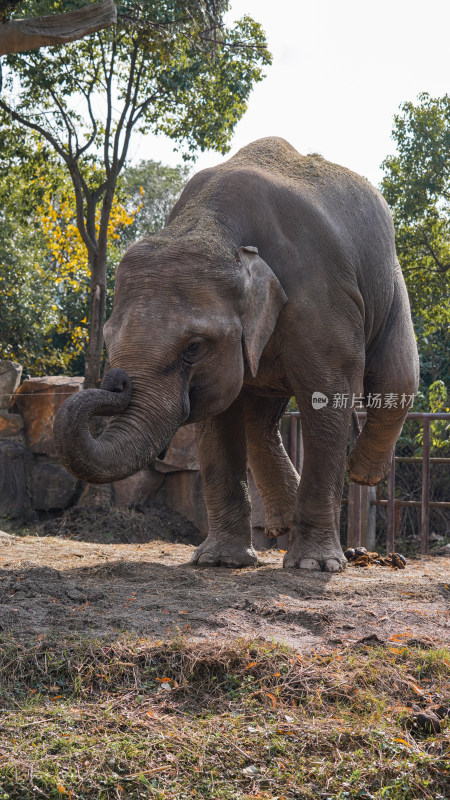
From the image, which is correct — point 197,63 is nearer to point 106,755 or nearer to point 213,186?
point 213,186

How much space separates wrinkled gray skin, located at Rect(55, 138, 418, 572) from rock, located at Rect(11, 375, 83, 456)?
18.6 feet

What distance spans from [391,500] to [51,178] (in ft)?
24.5

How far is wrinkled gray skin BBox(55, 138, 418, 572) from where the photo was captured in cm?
492

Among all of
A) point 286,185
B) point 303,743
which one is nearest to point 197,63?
point 286,185

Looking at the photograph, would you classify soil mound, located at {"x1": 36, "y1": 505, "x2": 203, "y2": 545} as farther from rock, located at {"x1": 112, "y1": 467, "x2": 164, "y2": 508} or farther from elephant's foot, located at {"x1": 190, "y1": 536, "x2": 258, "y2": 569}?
elephant's foot, located at {"x1": 190, "y1": 536, "x2": 258, "y2": 569}

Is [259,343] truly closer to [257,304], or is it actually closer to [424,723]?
[257,304]

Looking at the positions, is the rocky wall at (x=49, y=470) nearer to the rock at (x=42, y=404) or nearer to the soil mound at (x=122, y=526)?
the rock at (x=42, y=404)

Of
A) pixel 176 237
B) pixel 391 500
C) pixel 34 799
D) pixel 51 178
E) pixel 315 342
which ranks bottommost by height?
pixel 34 799

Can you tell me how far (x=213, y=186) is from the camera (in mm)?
5848

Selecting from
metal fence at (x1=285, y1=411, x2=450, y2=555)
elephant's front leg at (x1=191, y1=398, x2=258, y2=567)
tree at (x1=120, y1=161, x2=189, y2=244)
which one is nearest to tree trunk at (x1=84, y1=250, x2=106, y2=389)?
metal fence at (x1=285, y1=411, x2=450, y2=555)

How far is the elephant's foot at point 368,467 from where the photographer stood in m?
7.60

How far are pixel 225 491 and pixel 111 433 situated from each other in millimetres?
2017

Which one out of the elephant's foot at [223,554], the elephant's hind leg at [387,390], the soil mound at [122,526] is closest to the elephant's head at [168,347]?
the elephant's foot at [223,554]

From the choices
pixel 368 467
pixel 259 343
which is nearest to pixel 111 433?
pixel 259 343
